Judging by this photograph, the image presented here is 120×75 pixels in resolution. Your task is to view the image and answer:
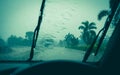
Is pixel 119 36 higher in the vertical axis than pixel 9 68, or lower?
higher

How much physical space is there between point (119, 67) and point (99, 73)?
1.06 feet

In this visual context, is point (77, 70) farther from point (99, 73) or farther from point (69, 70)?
point (99, 73)

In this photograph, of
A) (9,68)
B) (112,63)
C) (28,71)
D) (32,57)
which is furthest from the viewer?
(32,57)

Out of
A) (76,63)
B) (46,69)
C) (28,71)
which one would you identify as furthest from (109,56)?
(28,71)

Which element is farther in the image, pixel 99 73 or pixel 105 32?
pixel 105 32

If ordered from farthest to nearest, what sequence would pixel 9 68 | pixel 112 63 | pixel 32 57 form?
pixel 32 57
pixel 9 68
pixel 112 63

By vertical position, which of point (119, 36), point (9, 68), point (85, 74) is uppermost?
→ point (119, 36)

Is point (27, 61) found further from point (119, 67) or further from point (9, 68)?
point (119, 67)

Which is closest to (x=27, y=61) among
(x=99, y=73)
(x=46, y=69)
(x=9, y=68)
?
(x=9, y=68)

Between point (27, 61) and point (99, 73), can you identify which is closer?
point (99, 73)

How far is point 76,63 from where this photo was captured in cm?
261

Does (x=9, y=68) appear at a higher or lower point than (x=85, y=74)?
lower

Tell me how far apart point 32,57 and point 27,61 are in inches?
7.1

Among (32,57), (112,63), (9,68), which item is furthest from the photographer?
(32,57)
